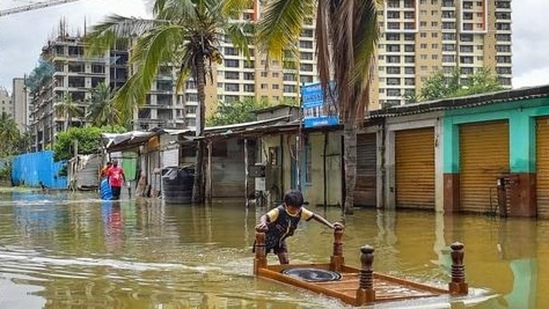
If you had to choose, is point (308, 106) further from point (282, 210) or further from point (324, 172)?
point (282, 210)

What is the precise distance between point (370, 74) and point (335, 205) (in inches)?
334

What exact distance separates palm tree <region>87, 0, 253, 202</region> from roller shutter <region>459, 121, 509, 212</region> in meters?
8.86

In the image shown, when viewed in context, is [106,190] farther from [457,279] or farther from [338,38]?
[457,279]

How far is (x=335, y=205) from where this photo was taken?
24875mm

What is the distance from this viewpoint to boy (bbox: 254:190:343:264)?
9.02 m

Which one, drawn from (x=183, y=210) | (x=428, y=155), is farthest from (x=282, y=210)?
(x=183, y=210)

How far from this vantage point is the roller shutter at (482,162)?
19.1 m

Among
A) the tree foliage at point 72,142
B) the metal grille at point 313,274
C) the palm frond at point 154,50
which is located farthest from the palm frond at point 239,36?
the tree foliage at point 72,142

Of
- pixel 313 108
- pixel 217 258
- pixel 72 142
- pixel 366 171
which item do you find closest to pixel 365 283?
pixel 217 258

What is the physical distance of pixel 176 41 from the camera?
82.0 ft

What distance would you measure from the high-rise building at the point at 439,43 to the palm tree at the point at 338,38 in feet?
366

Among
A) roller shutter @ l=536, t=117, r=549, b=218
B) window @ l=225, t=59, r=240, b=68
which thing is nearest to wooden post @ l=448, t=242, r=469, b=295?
roller shutter @ l=536, t=117, r=549, b=218

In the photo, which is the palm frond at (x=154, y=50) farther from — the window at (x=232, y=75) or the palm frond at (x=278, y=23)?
the window at (x=232, y=75)

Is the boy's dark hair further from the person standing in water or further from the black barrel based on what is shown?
the person standing in water
